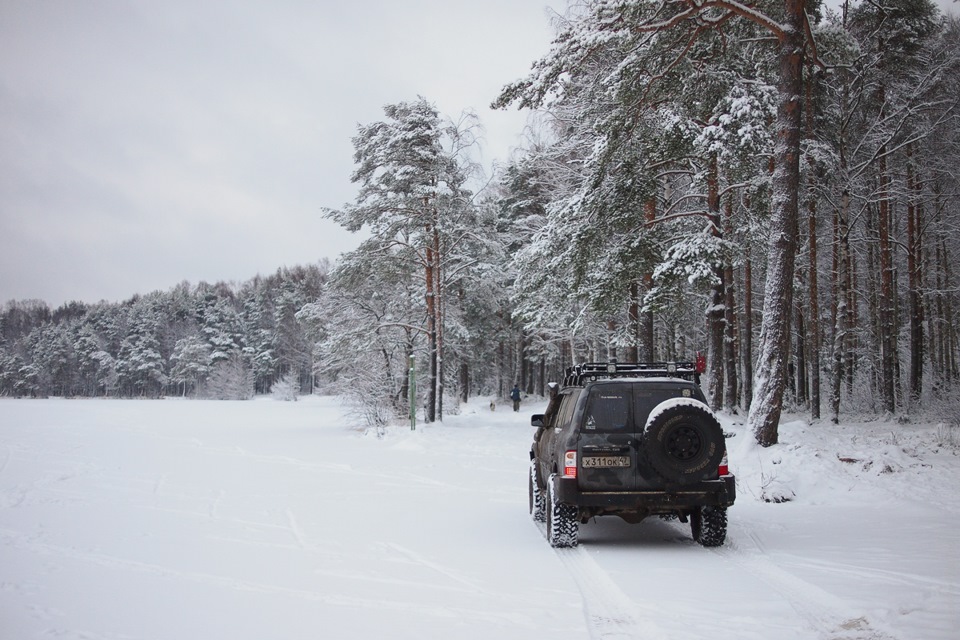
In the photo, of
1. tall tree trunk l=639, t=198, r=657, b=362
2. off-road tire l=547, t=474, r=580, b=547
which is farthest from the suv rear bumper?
tall tree trunk l=639, t=198, r=657, b=362

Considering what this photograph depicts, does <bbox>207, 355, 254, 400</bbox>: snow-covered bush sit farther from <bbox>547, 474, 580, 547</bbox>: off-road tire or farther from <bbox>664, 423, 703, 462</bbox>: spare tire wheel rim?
<bbox>664, 423, 703, 462</bbox>: spare tire wheel rim

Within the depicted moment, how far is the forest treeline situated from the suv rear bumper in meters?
5.90

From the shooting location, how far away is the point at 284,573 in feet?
21.3

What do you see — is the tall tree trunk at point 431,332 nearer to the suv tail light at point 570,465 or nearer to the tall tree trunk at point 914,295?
the tall tree trunk at point 914,295

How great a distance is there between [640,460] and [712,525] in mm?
1186

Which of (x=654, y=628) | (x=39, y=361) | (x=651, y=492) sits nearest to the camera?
(x=654, y=628)

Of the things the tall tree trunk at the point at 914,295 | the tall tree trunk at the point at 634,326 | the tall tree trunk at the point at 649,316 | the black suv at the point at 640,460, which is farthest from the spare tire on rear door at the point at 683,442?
the tall tree trunk at the point at 914,295

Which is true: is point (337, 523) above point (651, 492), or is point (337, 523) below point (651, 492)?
below

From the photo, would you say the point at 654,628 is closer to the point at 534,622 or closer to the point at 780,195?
the point at 534,622

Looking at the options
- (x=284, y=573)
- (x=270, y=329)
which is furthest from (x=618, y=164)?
(x=270, y=329)

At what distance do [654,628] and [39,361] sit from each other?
111130mm

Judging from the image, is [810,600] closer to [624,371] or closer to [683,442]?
[683,442]

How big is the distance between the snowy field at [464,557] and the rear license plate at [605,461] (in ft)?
3.29

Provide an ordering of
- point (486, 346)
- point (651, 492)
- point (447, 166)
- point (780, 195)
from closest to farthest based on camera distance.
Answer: point (651, 492) < point (780, 195) < point (447, 166) < point (486, 346)
